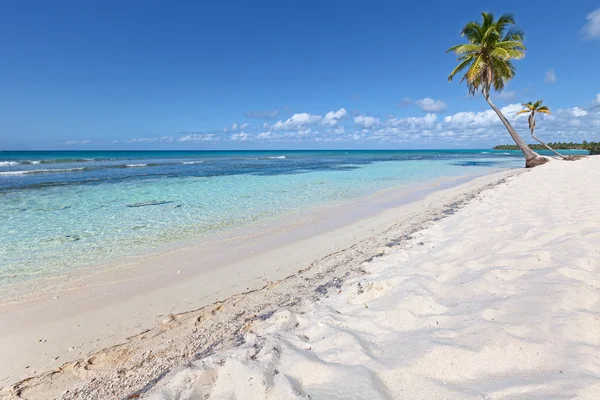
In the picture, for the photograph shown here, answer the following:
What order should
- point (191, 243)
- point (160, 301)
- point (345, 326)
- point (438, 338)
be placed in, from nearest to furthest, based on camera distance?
point (438, 338)
point (345, 326)
point (160, 301)
point (191, 243)

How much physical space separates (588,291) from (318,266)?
3.64 m

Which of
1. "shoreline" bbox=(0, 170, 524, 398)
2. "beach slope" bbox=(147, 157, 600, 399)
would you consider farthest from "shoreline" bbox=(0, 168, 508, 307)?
"beach slope" bbox=(147, 157, 600, 399)

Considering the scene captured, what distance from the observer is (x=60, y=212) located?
10273 millimetres

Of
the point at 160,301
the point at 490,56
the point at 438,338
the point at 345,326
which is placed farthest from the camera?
the point at 490,56

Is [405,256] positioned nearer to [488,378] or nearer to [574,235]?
[574,235]

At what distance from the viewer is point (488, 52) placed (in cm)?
2375

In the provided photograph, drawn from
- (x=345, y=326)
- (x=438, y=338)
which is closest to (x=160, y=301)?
(x=345, y=326)

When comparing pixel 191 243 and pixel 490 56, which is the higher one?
pixel 490 56

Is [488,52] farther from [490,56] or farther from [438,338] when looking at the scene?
[438,338]

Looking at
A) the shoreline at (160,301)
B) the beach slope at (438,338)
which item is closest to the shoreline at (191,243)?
the shoreline at (160,301)

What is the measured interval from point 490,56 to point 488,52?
0.39 m

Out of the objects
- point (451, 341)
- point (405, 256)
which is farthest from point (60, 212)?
point (451, 341)

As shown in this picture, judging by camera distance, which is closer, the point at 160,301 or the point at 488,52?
the point at 160,301

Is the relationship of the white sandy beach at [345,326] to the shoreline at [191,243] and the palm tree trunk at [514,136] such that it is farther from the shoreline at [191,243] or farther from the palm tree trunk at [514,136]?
the palm tree trunk at [514,136]
